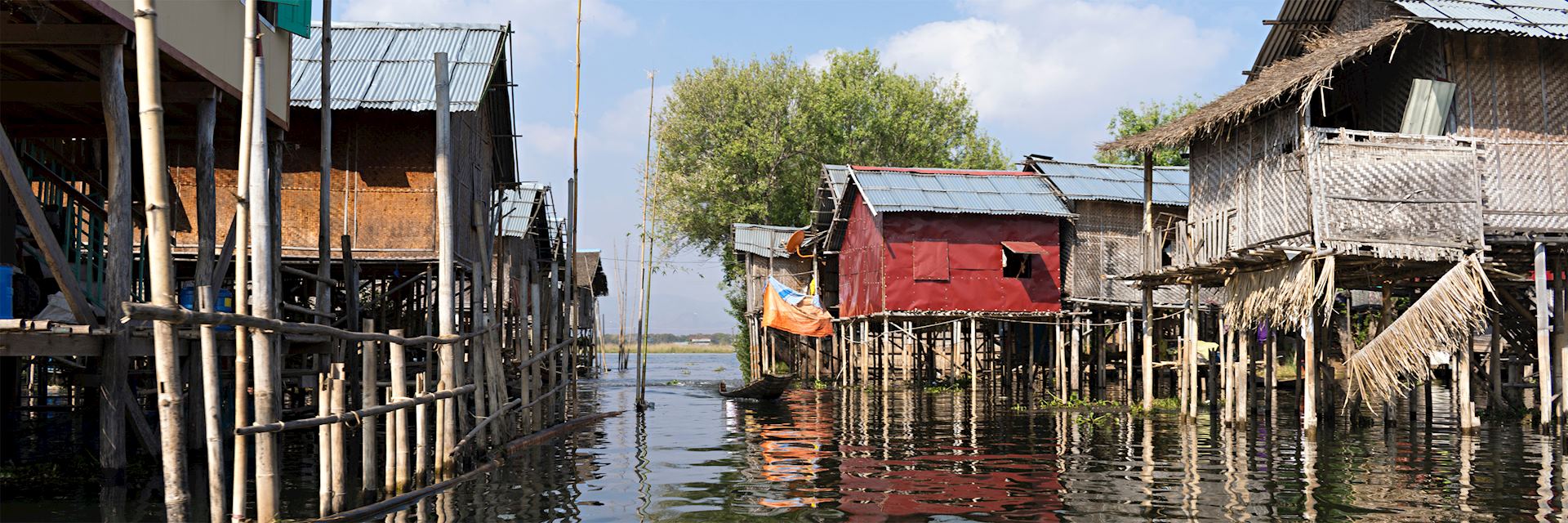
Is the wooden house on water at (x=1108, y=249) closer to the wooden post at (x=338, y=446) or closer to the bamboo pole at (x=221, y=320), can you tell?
the bamboo pole at (x=221, y=320)

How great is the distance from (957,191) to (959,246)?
4.58 feet

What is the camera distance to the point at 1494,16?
621 inches

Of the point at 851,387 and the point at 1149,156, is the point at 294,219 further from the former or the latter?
the point at 851,387

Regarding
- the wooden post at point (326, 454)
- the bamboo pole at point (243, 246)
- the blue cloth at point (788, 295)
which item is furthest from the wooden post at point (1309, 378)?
the blue cloth at point (788, 295)

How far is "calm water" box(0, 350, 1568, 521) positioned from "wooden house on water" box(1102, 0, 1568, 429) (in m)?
1.35

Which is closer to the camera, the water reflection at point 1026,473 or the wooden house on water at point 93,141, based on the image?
the wooden house on water at point 93,141

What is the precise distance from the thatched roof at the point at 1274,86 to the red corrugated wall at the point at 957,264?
9.21m

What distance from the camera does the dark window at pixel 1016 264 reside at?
2895 centimetres

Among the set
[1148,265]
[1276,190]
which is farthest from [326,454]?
[1148,265]

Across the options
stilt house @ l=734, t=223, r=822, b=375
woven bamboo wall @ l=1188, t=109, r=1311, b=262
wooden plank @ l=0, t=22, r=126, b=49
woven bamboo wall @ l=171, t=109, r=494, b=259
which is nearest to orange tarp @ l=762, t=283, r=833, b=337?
stilt house @ l=734, t=223, r=822, b=375

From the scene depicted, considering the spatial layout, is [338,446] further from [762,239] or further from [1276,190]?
[762,239]

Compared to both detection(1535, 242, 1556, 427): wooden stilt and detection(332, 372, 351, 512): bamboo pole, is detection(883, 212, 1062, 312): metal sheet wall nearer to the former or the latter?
detection(1535, 242, 1556, 427): wooden stilt

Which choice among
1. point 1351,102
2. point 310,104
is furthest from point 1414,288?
point 310,104

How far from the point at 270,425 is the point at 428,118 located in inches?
388
